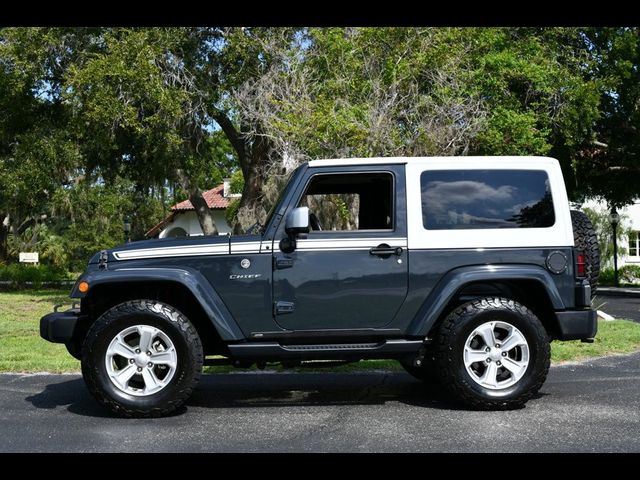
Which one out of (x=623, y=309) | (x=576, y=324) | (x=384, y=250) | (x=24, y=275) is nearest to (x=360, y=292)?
(x=384, y=250)

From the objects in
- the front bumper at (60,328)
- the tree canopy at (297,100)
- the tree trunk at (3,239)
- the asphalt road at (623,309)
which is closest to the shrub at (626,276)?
the tree canopy at (297,100)

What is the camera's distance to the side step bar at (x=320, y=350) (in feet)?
21.5

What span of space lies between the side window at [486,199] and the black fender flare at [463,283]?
383mm

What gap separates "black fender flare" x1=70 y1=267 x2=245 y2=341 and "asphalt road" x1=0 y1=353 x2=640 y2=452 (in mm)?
733

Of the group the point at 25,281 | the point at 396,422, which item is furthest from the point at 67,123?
the point at 396,422

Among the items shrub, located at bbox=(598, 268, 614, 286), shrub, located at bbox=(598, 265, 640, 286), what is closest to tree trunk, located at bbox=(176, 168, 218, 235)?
shrub, located at bbox=(598, 268, 614, 286)

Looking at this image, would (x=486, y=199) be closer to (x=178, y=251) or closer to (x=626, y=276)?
(x=178, y=251)

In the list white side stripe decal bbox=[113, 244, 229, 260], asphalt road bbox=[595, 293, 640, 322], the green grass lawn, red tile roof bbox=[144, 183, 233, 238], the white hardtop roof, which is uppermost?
red tile roof bbox=[144, 183, 233, 238]

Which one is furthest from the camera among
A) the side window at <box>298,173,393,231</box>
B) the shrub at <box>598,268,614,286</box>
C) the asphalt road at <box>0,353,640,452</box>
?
the shrub at <box>598,268,614,286</box>

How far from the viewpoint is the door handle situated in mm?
6609

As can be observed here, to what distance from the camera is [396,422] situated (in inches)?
242

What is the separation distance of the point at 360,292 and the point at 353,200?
3.37 feet

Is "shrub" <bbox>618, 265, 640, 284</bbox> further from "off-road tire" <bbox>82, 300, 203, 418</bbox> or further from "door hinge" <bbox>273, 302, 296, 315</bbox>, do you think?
"off-road tire" <bbox>82, 300, 203, 418</bbox>

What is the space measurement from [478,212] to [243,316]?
214 cm
